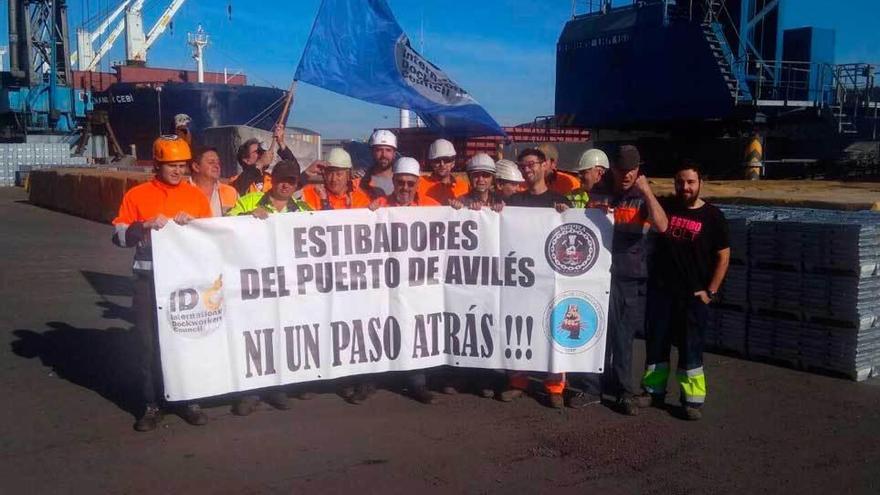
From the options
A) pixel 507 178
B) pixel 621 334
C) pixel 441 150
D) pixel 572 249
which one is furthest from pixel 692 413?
pixel 441 150

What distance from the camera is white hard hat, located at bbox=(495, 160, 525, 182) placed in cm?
601

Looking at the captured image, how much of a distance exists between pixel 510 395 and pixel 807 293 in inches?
114

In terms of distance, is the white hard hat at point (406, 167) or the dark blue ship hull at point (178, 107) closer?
the white hard hat at point (406, 167)

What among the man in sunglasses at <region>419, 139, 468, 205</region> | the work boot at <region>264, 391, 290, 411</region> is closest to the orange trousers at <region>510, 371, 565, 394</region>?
the man in sunglasses at <region>419, 139, 468, 205</region>

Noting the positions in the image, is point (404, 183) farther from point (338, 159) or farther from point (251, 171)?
point (251, 171)

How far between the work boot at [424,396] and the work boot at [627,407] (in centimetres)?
138

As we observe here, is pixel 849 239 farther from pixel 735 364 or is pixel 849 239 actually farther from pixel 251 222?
pixel 251 222

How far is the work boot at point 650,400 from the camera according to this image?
18.9ft

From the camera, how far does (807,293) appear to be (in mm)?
6797

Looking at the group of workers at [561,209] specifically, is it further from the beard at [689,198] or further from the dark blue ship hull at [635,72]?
the dark blue ship hull at [635,72]

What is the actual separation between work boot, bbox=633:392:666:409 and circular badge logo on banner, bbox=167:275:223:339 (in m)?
3.10

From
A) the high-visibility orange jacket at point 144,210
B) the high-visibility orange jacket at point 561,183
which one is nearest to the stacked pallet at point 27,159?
the high-visibility orange jacket at point 561,183

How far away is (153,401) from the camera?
5320mm

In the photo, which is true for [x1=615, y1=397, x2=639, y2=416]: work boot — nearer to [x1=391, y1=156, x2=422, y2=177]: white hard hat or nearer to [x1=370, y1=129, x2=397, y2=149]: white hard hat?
[x1=391, y1=156, x2=422, y2=177]: white hard hat
